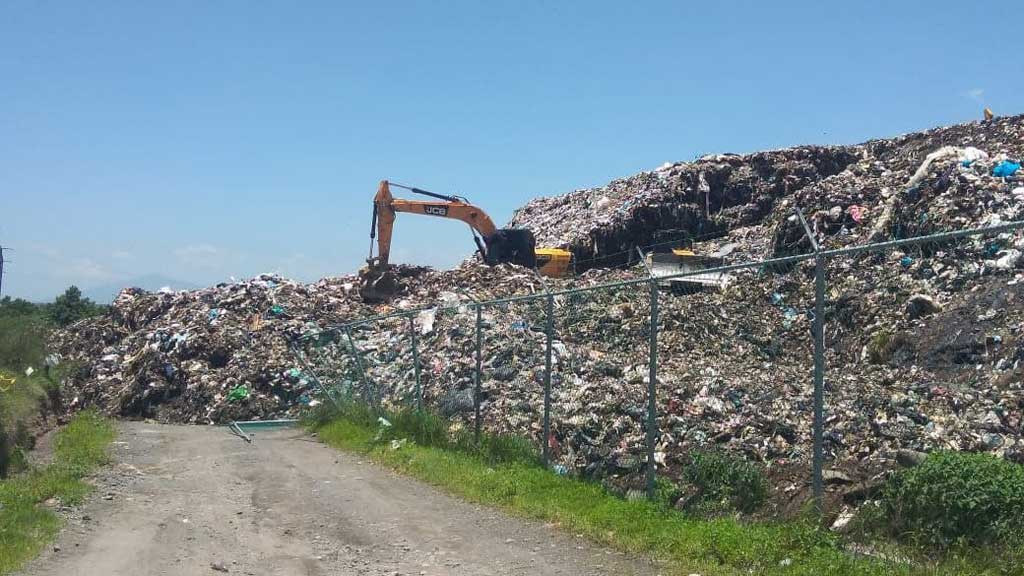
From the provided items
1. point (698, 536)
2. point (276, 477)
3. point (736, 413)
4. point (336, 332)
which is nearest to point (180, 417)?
point (336, 332)

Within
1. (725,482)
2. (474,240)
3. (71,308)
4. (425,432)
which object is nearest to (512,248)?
(474,240)

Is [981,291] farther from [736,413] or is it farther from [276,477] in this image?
[276,477]

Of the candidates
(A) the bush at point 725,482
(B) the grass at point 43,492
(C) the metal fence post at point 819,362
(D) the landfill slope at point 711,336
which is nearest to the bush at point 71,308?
(D) the landfill slope at point 711,336

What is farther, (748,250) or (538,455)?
(748,250)

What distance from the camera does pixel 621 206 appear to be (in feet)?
92.4

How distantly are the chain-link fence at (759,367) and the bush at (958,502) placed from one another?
64 centimetres

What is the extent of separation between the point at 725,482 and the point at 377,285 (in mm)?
17667

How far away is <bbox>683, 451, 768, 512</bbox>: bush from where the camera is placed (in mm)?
6953

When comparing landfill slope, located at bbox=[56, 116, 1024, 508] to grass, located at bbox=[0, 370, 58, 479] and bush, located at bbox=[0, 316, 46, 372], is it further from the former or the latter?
grass, located at bbox=[0, 370, 58, 479]

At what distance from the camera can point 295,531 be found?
7.98m

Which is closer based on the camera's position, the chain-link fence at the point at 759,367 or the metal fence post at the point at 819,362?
the metal fence post at the point at 819,362

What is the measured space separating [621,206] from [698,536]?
73.2ft

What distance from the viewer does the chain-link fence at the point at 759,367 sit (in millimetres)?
7285

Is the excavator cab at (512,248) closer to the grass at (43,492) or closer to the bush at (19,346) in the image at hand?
the bush at (19,346)
